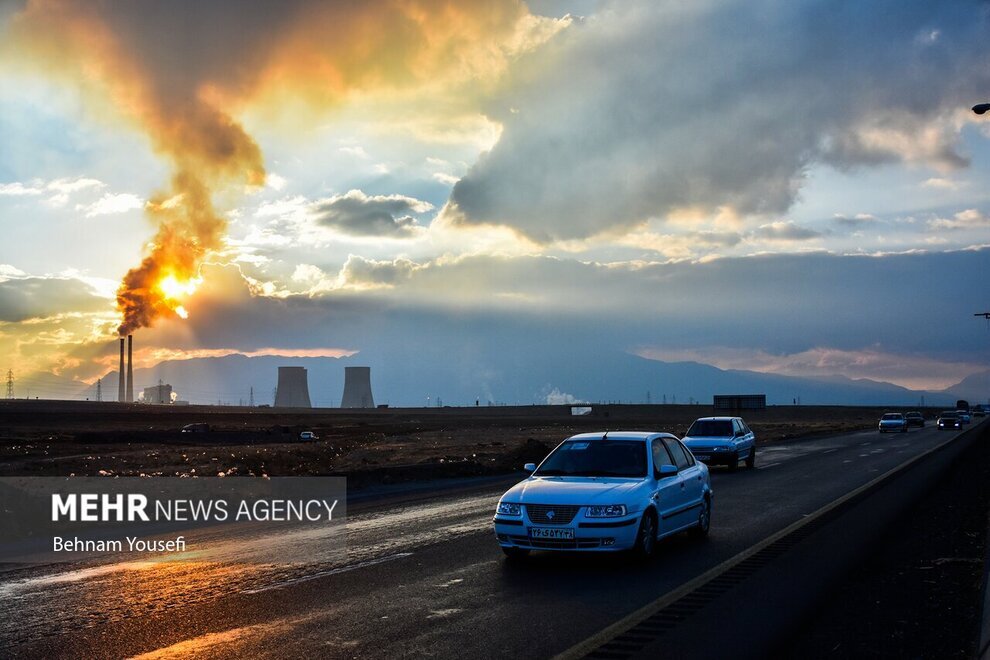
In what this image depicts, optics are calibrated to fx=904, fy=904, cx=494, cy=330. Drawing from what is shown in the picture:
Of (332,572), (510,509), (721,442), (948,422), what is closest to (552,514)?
(510,509)

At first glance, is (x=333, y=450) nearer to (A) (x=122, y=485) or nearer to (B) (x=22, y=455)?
(B) (x=22, y=455)

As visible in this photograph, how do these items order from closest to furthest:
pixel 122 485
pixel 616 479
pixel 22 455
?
pixel 616 479, pixel 122 485, pixel 22 455

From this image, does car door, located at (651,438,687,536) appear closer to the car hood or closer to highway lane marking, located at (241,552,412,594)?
the car hood

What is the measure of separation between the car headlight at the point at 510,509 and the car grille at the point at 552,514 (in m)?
0.14

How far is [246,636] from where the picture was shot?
736 centimetres

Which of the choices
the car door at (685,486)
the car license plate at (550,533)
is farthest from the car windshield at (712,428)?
the car license plate at (550,533)

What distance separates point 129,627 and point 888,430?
233 feet

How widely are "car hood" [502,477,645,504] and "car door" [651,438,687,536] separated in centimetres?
47

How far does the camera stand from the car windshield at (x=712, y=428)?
95.2 ft

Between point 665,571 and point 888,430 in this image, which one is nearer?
point 665,571

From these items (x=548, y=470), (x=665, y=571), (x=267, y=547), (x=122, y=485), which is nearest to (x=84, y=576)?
(x=267, y=547)

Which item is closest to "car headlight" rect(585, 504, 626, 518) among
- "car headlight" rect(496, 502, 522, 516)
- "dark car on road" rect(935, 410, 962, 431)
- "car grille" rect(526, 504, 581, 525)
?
"car grille" rect(526, 504, 581, 525)

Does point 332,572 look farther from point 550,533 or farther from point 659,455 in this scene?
point 659,455

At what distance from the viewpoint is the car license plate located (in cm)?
1054
